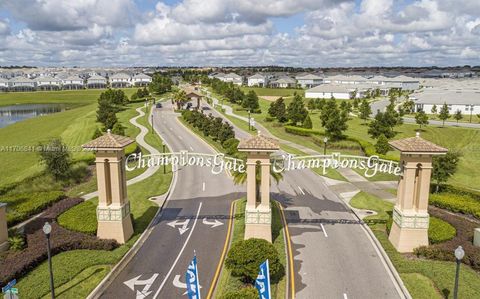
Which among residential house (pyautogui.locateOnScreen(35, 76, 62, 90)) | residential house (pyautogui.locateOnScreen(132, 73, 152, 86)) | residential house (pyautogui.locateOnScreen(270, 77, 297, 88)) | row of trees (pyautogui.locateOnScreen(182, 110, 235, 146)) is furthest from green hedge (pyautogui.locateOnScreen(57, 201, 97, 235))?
residential house (pyautogui.locateOnScreen(35, 76, 62, 90))

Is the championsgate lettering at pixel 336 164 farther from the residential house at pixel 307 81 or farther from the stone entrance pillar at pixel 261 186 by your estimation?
the residential house at pixel 307 81

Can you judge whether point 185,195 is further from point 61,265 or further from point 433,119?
point 433,119

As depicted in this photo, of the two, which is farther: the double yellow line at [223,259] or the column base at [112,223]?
the column base at [112,223]

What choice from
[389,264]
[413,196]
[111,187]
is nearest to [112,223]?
[111,187]

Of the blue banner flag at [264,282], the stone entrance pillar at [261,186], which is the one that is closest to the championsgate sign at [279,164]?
the stone entrance pillar at [261,186]

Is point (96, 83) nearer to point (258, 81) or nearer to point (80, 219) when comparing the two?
point (258, 81)
